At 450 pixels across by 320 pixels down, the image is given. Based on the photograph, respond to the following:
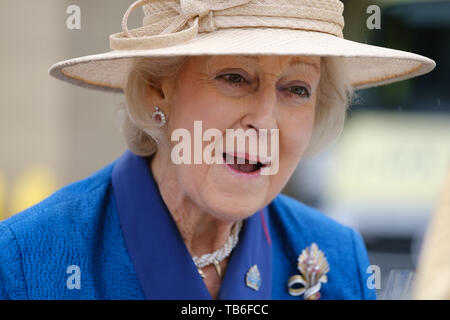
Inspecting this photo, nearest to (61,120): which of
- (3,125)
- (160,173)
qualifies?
(3,125)

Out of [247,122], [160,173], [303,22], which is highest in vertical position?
[303,22]

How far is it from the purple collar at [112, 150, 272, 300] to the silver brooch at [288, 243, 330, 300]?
174 millimetres

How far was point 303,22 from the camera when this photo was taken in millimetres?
2012

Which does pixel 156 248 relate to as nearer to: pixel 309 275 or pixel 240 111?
pixel 240 111

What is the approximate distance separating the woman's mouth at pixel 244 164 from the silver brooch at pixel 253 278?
418mm

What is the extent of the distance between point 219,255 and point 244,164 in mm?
419

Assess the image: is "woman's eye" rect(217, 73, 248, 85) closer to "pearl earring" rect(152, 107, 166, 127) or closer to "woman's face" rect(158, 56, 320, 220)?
"woman's face" rect(158, 56, 320, 220)

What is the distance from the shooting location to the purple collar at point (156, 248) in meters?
2.16

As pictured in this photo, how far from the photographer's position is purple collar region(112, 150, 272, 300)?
2.16m

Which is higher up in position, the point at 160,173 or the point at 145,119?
the point at 145,119
